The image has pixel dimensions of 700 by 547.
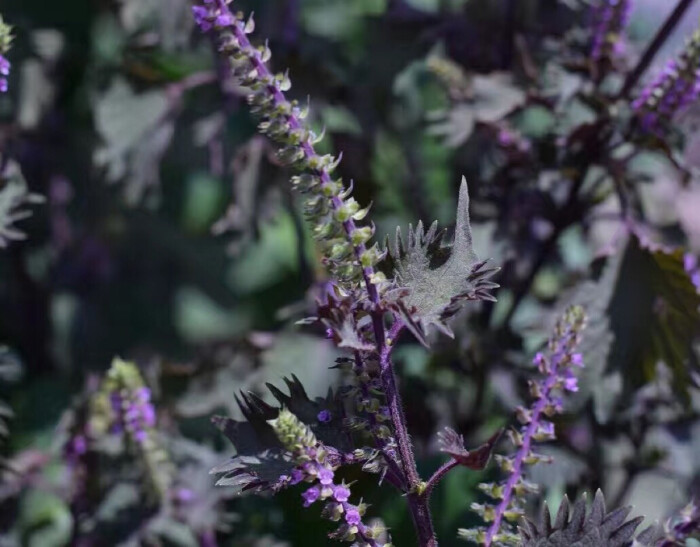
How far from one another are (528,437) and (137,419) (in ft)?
1.72

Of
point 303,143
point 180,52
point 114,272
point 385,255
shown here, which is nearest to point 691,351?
point 385,255

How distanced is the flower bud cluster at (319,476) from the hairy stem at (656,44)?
0.74 metres

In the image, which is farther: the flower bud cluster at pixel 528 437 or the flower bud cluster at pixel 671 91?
the flower bud cluster at pixel 671 91

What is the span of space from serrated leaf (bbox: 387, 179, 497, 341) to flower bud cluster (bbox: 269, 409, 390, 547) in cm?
12

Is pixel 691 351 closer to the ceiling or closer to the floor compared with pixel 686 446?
closer to the ceiling

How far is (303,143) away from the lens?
0.64 meters

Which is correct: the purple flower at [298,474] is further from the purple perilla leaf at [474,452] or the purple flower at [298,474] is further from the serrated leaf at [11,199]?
the serrated leaf at [11,199]

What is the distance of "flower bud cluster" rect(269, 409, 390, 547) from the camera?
616 mm

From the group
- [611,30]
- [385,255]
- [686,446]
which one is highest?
[611,30]

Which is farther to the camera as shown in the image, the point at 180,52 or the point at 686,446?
the point at 180,52

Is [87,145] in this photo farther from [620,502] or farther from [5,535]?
[620,502]

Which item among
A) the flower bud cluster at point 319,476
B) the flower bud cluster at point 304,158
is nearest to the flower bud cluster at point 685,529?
the flower bud cluster at point 319,476

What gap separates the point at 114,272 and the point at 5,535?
24.2 inches

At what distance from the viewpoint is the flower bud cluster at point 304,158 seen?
0.63 m
